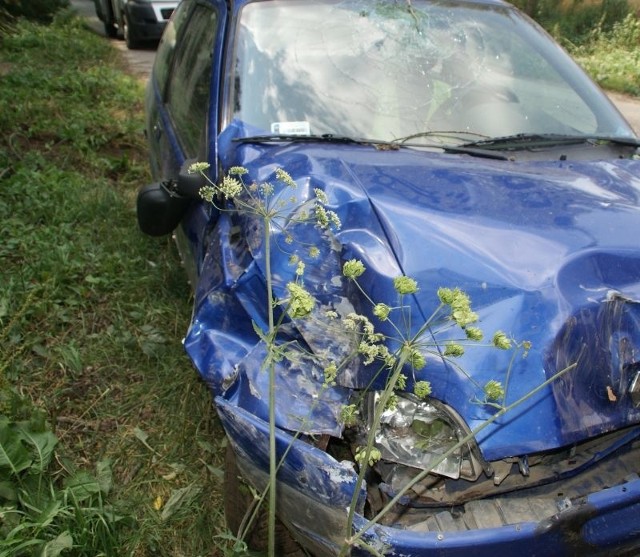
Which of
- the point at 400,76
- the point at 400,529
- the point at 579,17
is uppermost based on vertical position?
the point at 400,76

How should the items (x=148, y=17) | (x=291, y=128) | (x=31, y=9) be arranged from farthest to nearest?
(x=148, y=17)
(x=31, y=9)
(x=291, y=128)

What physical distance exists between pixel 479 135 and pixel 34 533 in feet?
7.05

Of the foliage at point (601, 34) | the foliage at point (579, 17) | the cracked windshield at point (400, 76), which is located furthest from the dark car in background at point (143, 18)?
the cracked windshield at point (400, 76)

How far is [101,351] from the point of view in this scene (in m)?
3.19

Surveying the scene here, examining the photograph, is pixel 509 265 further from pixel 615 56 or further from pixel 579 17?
pixel 579 17

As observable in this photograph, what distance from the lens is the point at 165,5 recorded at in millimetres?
9984

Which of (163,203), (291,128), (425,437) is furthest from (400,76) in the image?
(425,437)

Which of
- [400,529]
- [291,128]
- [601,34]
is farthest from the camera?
[601,34]

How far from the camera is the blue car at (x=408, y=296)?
162 cm

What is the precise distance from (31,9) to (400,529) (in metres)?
4.68

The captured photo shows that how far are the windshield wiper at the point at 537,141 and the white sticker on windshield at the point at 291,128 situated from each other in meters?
0.62

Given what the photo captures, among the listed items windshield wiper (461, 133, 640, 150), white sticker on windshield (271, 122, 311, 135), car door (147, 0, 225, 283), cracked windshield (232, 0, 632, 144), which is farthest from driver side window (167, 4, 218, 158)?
windshield wiper (461, 133, 640, 150)

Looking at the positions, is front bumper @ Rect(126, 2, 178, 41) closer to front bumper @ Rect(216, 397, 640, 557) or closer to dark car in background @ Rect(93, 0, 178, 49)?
dark car in background @ Rect(93, 0, 178, 49)

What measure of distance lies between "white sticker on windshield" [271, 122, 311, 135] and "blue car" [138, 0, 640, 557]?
0.4 inches
